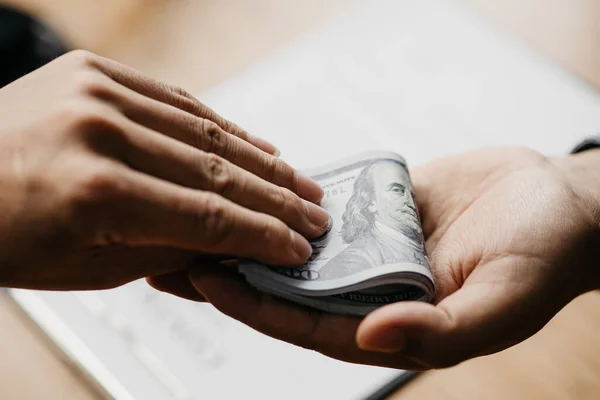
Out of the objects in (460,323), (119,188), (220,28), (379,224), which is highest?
(220,28)

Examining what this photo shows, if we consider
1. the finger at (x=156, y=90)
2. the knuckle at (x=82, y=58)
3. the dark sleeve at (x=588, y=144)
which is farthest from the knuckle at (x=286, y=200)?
the dark sleeve at (x=588, y=144)

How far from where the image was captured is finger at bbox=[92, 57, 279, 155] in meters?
0.63

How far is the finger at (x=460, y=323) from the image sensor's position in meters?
0.55

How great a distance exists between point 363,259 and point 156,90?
0.28m

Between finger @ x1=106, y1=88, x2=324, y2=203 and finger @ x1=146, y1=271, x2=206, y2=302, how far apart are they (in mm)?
137

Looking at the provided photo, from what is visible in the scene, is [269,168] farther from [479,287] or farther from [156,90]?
[479,287]

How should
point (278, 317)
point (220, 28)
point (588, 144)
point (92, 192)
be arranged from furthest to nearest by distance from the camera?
point (220, 28), point (588, 144), point (278, 317), point (92, 192)

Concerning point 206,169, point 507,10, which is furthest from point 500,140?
point 206,169

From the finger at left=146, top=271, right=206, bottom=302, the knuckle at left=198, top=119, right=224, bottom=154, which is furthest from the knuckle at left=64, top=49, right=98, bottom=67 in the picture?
the finger at left=146, top=271, right=206, bottom=302

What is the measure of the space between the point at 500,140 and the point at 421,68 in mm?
208

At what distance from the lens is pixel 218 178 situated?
1.99ft

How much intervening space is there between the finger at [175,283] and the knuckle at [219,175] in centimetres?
12

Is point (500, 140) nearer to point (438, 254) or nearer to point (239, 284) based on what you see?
point (438, 254)

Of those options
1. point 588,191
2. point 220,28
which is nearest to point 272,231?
point 588,191
